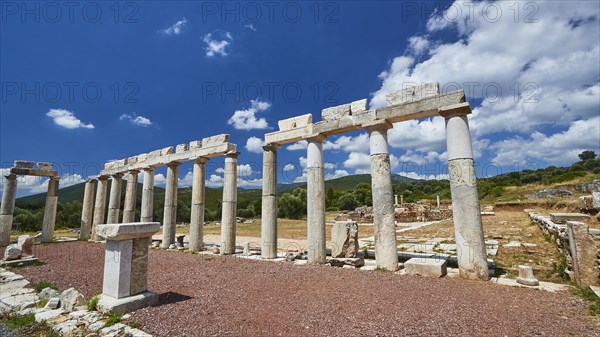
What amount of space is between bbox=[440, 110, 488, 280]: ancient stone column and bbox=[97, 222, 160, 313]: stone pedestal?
27.2 feet

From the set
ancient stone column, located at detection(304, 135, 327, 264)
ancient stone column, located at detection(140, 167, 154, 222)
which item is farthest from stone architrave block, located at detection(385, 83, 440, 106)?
ancient stone column, located at detection(140, 167, 154, 222)

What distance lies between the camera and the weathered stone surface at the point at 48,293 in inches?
271

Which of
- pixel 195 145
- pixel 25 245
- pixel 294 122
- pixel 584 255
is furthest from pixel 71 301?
pixel 584 255

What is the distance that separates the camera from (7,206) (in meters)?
19.0

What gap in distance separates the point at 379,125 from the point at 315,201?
12.7ft

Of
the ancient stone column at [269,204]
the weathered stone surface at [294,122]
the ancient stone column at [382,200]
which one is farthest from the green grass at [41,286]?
the ancient stone column at [382,200]

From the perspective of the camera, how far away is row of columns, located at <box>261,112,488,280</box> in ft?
27.1

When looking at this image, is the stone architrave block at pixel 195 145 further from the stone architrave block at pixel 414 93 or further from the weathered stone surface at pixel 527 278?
the weathered stone surface at pixel 527 278

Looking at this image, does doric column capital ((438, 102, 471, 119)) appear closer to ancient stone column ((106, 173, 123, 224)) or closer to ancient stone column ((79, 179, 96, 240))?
ancient stone column ((106, 173, 123, 224))

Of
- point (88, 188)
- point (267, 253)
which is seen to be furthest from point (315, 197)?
point (88, 188)

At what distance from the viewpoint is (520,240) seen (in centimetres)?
1421

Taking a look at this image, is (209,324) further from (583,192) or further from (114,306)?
(583,192)

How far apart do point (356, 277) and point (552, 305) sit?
14.2ft

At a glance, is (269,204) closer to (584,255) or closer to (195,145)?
(195,145)
